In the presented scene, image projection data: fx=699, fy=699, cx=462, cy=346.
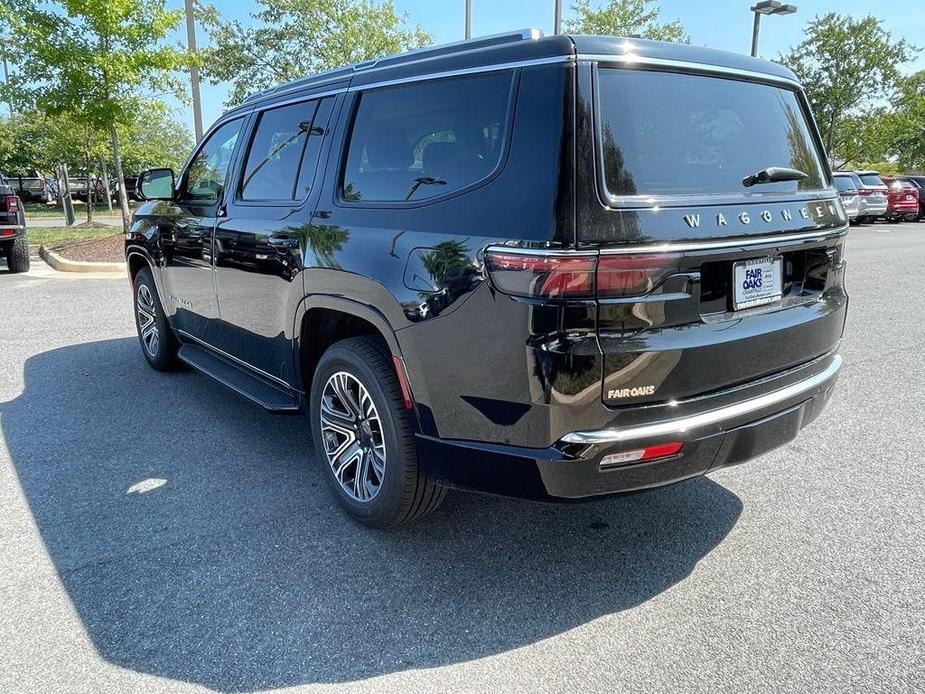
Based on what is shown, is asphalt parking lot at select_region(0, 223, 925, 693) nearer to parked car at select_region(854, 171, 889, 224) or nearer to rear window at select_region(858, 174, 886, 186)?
parked car at select_region(854, 171, 889, 224)

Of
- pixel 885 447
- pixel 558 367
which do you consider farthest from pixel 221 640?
pixel 885 447

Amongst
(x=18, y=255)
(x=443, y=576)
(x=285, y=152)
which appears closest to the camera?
(x=443, y=576)

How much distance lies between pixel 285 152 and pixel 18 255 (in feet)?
30.3

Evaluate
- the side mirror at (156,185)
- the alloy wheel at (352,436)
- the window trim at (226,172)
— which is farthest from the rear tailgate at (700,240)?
the side mirror at (156,185)

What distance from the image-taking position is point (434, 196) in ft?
8.58

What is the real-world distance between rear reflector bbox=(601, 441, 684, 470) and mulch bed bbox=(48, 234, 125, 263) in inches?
417

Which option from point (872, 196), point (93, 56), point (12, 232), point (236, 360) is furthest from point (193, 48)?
point (872, 196)

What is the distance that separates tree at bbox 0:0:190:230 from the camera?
11773mm

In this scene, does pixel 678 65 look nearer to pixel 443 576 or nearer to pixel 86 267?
pixel 443 576

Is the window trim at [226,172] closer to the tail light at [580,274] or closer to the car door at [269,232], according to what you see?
the car door at [269,232]

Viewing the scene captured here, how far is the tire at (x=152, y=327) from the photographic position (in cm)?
528

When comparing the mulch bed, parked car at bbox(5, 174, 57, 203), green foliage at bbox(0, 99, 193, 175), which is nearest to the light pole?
green foliage at bbox(0, 99, 193, 175)

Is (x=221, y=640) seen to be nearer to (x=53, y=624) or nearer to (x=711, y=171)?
(x=53, y=624)

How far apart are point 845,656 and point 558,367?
4.40 feet
